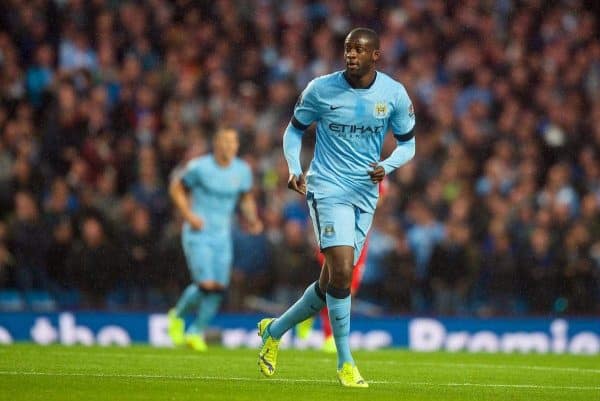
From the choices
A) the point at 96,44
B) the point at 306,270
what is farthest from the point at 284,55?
the point at 306,270

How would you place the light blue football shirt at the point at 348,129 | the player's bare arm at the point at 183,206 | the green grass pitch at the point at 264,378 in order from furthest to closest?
1. the player's bare arm at the point at 183,206
2. the light blue football shirt at the point at 348,129
3. the green grass pitch at the point at 264,378

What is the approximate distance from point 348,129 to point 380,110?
0.27 metres

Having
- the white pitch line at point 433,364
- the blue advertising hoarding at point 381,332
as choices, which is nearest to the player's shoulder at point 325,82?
the white pitch line at point 433,364

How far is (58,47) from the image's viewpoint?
20578 millimetres

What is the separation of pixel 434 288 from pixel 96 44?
22.3 feet

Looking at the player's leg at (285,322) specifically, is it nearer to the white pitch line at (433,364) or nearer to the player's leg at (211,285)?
the white pitch line at (433,364)

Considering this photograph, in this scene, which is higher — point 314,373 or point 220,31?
point 220,31

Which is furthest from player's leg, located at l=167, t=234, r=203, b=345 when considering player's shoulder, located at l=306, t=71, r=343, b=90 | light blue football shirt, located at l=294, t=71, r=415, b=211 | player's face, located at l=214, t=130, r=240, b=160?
player's shoulder, located at l=306, t=71, r=343, b=90

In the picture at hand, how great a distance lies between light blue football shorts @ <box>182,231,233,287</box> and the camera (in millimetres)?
15094

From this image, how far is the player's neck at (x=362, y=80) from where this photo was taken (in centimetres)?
953

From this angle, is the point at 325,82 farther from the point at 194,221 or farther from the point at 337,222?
the point at 194,221

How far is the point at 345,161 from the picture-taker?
9.49 m

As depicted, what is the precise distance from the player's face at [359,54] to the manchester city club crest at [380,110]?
279mm

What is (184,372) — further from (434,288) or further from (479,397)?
(434,288)
